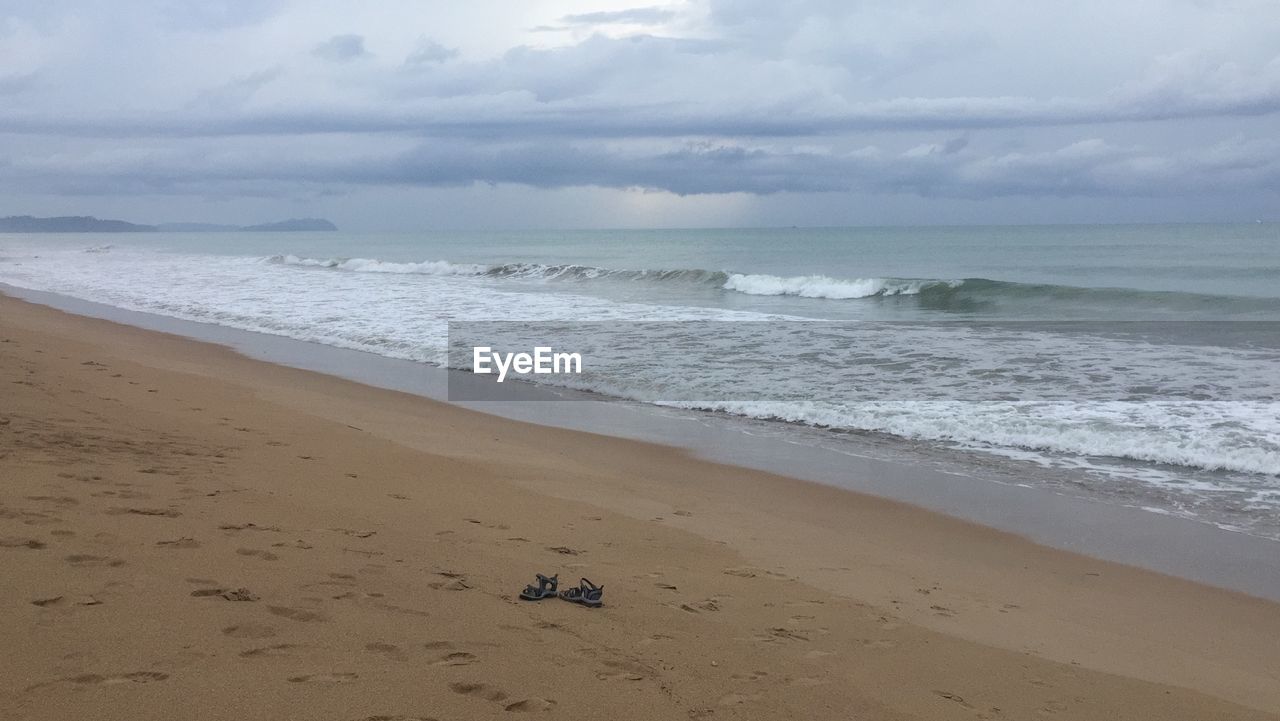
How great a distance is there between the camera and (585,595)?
13.4 ft

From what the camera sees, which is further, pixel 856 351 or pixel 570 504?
pixel 856 351

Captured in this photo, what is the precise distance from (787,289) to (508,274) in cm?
1292

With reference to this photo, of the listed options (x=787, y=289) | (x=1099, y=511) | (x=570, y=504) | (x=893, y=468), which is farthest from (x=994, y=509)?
(x=787, y=289)

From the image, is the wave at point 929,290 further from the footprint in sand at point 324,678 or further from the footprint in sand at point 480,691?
the footprint in sand at point 324,678

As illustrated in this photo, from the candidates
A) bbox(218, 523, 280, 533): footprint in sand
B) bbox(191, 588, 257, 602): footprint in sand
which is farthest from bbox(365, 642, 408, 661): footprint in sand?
bbox(218, 523, 280, 533): footprint in sand

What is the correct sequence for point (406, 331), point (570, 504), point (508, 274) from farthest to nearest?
point (508, 274) → point (406, 331) → point (570, 504)

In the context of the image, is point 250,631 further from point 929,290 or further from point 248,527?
point 929,290

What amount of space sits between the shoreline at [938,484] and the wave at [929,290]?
17025 millimetres

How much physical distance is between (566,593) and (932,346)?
12.0 meters

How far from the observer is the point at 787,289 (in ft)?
106

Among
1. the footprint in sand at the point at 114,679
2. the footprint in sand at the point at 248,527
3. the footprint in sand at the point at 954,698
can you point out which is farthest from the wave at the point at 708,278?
the footprint in sand at the point at 114,679

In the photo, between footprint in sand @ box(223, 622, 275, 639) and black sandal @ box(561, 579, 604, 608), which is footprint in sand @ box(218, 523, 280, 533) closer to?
footprint in sand @ box(223, 622, 275, 639)

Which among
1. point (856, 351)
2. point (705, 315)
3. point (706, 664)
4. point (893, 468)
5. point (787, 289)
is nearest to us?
point (706, 664)

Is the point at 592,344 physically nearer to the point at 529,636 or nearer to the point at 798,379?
the point at 798,379
